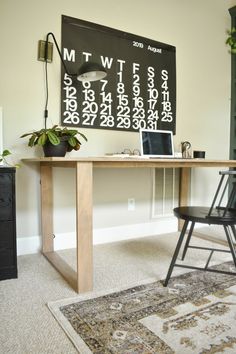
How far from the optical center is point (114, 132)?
249cm

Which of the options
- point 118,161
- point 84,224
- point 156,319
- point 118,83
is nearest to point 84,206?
point 84,224

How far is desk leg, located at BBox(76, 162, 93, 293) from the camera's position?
4.87 feet

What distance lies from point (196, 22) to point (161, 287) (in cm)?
271

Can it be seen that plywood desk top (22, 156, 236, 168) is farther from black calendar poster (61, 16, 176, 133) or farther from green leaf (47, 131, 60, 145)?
black calendar poster (61, 16, 176, 133)

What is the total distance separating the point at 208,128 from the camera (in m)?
3.07

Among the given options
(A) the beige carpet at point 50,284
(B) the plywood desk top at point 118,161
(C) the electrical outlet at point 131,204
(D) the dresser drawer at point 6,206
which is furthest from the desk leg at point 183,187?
(D) the dresser drawer at point 6,206

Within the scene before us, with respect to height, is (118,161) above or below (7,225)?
above

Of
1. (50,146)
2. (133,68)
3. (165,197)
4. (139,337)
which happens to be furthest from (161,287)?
(133,68)

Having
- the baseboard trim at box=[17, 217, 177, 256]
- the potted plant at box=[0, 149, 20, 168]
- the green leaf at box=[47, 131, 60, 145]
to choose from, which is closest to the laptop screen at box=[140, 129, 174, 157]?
the green leaf at box=[47, 131, 60, 145]

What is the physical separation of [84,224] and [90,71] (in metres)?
1.08

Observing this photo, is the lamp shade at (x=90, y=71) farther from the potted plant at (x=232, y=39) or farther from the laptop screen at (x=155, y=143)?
the potted plant at (x=232, y=39)

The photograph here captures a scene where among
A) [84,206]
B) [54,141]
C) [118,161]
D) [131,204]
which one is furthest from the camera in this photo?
[131,204]

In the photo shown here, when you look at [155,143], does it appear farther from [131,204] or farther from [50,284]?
[50,284]

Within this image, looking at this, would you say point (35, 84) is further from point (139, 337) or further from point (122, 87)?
point (139, 337)
